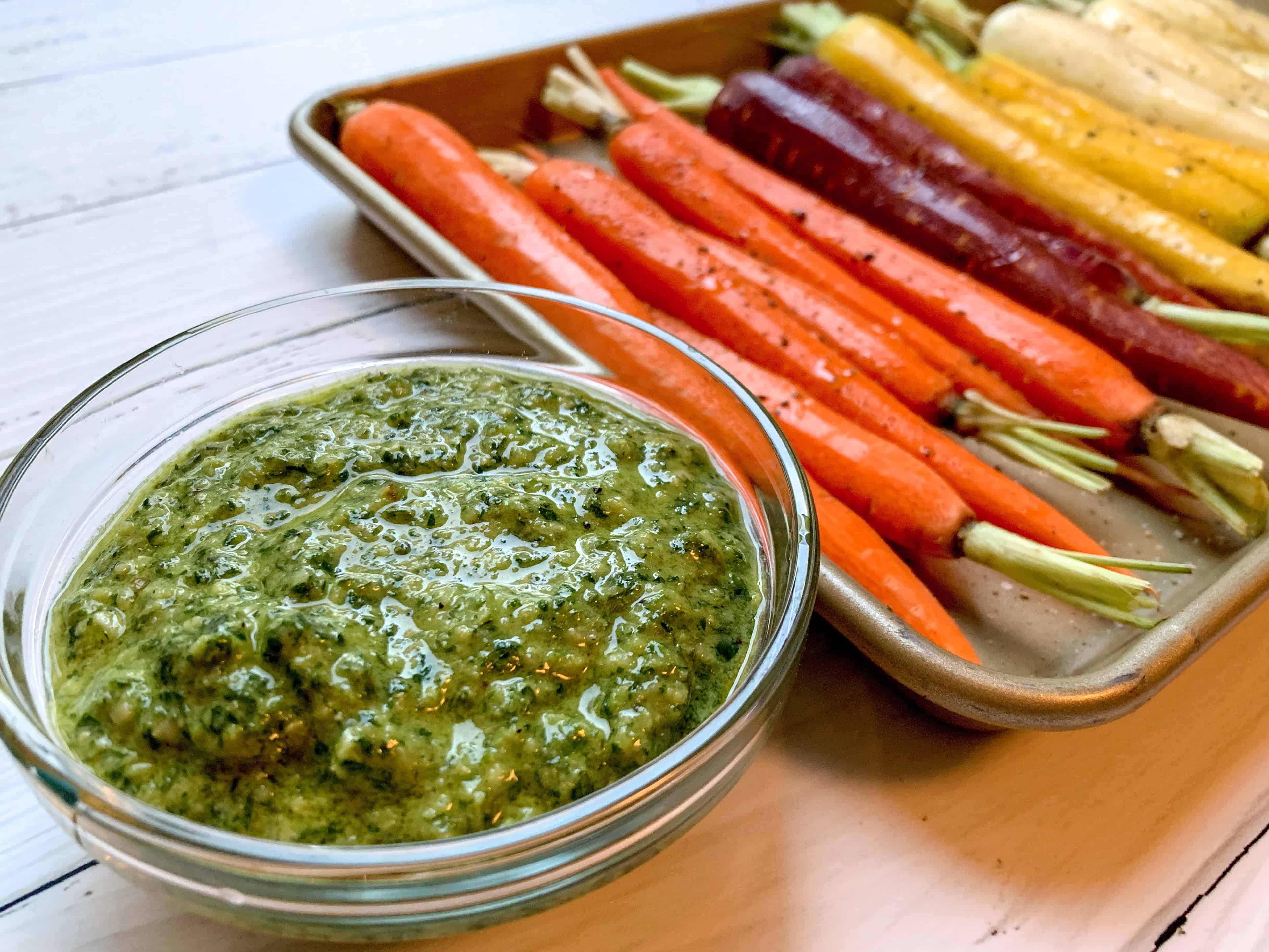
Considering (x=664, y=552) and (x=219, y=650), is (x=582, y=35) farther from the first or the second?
(x=219, y=650)

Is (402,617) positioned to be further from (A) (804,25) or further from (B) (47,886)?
(A) (804,25)

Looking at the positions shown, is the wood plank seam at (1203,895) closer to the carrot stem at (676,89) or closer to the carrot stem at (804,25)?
the carrot stem at (676,89)

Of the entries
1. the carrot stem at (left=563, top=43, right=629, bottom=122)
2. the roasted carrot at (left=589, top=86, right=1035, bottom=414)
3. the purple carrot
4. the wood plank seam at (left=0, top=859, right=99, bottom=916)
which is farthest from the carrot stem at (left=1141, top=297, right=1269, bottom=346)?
the wood plank seam at (left=0, top=859, right=99, bottom=916)

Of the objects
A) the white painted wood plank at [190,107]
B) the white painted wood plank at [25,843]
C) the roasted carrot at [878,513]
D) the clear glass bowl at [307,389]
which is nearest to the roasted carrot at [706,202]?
the roasted carrot at [878,513]

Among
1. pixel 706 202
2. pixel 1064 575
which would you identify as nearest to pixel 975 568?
pixel 1064 575

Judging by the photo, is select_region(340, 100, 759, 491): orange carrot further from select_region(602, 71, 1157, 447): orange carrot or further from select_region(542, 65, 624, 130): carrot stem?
select_region(602, 71, 1157, 447): orange carrot
